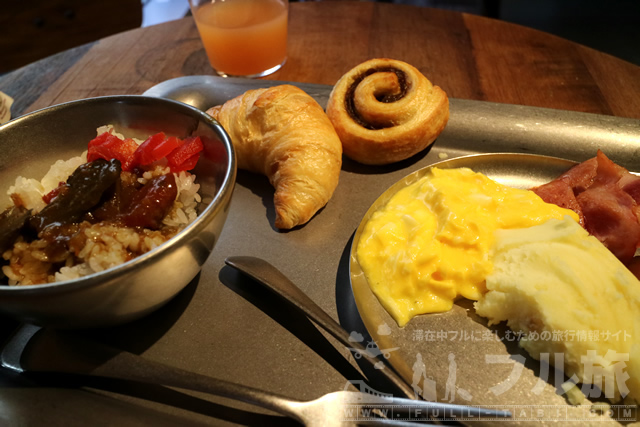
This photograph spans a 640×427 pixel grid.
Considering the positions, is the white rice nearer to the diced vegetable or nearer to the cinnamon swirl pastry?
the diced vegetable

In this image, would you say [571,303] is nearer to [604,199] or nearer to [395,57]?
[604,199]

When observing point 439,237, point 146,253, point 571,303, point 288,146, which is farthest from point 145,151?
point 571,303

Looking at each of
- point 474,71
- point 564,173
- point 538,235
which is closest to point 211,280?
point 538,235

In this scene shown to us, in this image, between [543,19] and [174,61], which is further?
[543,19]

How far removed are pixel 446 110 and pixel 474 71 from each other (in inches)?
22.9

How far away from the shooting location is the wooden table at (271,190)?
0.82 meters

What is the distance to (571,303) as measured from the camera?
87 cm

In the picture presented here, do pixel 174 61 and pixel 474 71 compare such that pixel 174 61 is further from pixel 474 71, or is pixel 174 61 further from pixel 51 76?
pixel 474 71

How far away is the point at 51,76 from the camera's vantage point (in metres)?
1.92

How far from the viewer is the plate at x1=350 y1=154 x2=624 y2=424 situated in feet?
2.70

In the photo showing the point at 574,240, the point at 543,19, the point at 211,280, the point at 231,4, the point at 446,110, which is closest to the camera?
the point at 574,240

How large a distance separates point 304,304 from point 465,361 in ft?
1.21

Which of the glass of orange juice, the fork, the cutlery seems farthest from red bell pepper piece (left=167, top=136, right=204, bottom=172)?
the glass of orange juice

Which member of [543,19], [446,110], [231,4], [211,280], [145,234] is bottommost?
[543,19]
